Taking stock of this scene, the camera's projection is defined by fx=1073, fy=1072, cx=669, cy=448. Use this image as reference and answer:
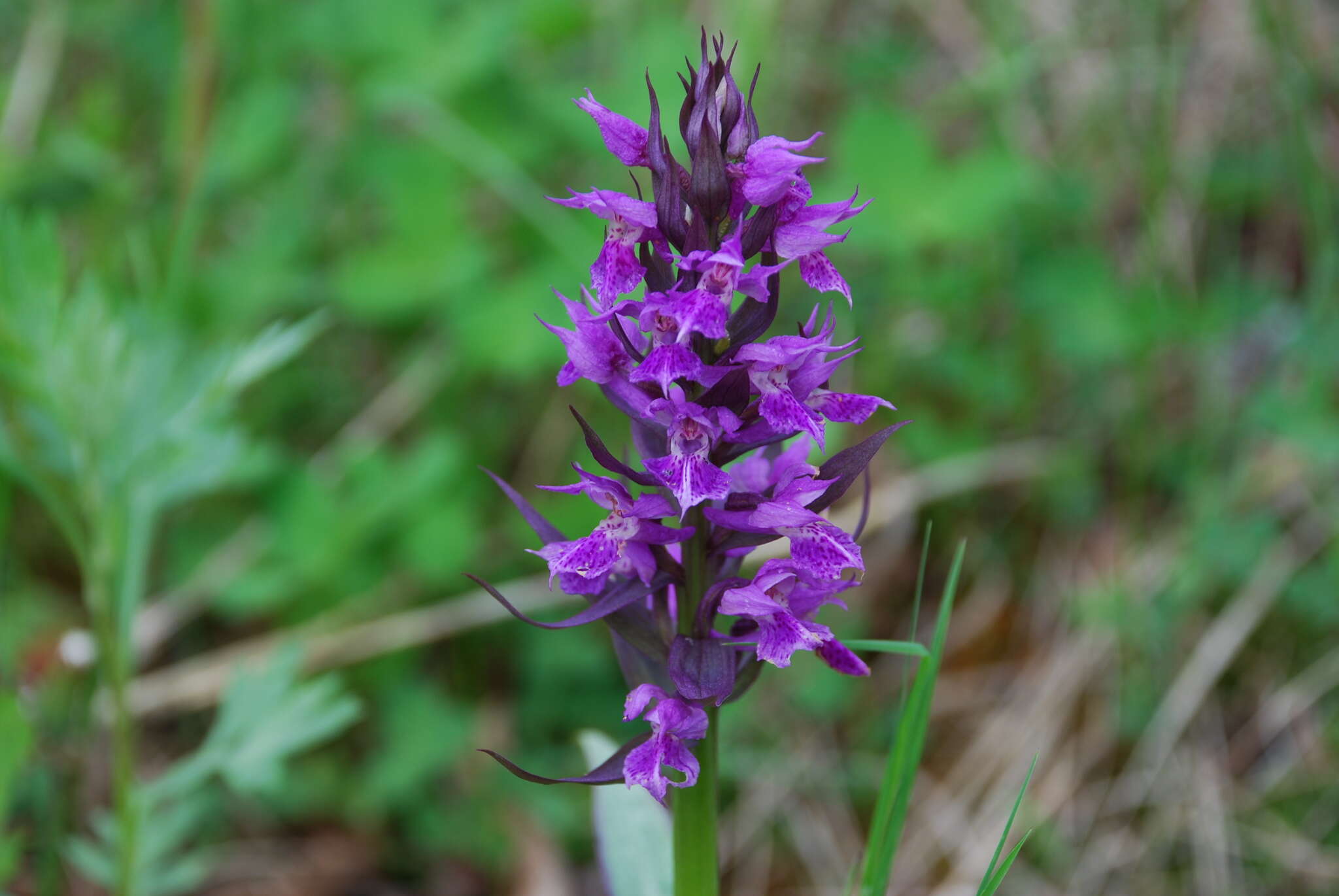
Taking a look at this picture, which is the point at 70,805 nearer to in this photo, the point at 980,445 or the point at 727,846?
the point at 727,846

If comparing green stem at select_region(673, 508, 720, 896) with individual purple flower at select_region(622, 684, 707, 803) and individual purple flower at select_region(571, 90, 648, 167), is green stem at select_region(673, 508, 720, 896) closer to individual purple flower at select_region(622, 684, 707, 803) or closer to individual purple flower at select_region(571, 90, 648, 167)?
individual purple flower at select_region(622, 684, 707, 803)

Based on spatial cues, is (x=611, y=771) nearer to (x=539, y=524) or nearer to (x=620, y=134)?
(x=539, y=524)

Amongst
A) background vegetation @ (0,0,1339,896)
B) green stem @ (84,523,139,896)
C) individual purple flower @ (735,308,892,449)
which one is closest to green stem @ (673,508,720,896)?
individual purple flower @ (735,308,892,449)

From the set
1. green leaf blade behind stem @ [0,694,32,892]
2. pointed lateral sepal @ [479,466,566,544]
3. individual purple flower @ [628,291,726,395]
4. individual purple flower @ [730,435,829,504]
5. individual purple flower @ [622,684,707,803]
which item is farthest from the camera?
green leaf blade behind stem @ [0,694,32,892]

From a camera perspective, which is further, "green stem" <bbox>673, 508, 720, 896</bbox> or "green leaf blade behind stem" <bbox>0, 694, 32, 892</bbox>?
"green leaf blade behind stem" <bbox>0, 694, 32, 892</bbox>

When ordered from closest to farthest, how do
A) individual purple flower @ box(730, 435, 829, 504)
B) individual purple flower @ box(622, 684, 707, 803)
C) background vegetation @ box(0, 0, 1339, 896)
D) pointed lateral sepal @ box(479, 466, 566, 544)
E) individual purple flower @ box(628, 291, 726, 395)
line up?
1. individual purple flower @ box(628, 291, 726, 395)
2. individual purple flower @ box(622, 684, 707, 803)
3. pointed lateral sepal @ box(479, 466, 566, 544)
4. individual purple flower @ box(730, 435, 829, 504)
5. background vegetation @ box(0, 0, 1339, 896)

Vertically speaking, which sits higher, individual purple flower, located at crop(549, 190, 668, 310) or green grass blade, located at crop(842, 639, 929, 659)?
individual purple flower, located at crop(549, 190, 668, 310)

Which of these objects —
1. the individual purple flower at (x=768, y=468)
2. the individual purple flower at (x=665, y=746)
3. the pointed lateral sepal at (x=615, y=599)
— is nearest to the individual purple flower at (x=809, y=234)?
the individual purple flower at (x=768, y=468)

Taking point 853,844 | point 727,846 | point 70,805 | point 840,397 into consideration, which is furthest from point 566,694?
point 840,397
